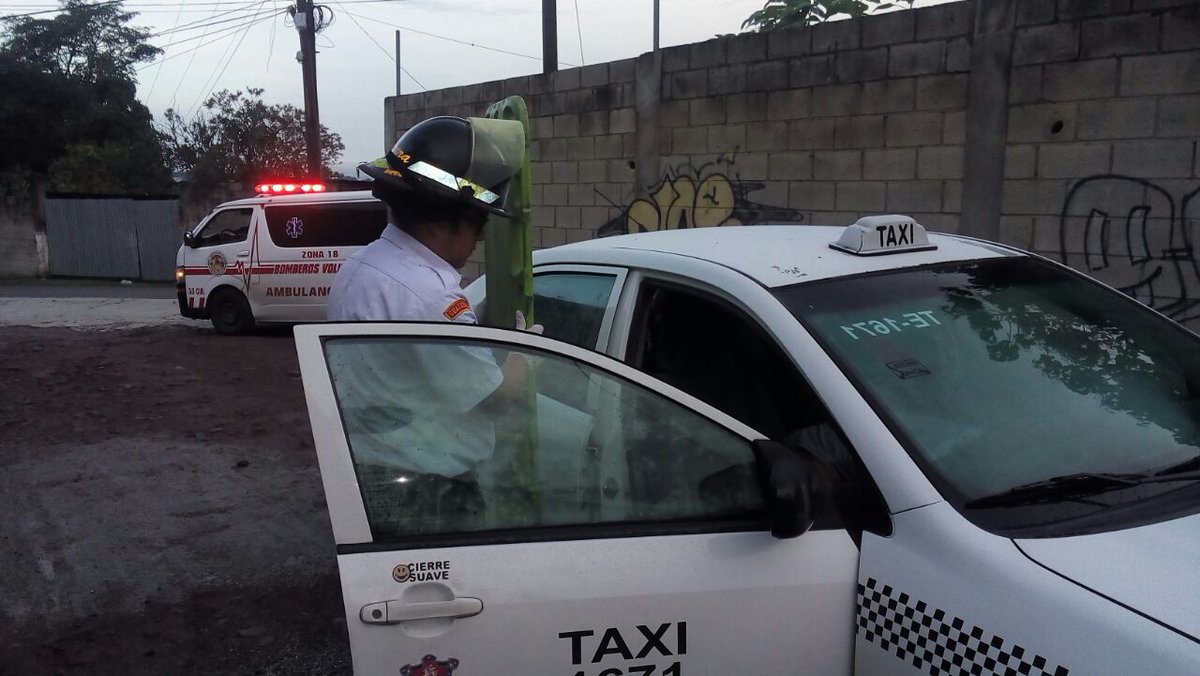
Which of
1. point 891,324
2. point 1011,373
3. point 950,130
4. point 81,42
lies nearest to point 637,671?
point 891,324

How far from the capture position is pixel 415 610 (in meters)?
1.69

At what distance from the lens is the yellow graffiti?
9.05 m

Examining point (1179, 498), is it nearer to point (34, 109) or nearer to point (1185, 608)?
point (1185, 608)

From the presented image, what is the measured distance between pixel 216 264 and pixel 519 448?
12.0 m

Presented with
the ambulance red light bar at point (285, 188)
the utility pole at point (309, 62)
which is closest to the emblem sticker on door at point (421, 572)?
the ambulance red light bar at point (285, 188)

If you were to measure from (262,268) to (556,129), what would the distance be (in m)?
4.60

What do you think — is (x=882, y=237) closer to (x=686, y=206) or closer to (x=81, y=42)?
(x=686, y=206)

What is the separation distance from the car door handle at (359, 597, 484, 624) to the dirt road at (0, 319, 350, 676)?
2.04 m

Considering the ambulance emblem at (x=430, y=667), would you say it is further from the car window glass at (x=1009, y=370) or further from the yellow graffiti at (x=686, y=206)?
the yellow graffiti at (x=686, y=206)

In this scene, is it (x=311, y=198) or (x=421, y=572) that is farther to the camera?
(x=311, y=198)

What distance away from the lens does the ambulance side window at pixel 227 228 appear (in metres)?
12.6

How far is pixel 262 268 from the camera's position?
1237 cm

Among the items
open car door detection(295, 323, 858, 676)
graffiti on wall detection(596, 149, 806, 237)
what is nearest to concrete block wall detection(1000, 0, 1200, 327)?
graffiti on wall detection(596, 149, 806, 237)

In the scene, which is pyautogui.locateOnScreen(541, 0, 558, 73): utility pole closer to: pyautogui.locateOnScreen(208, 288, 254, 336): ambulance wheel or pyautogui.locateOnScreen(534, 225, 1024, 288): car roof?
pyautogui.locateOnScreen(208, 288, 254, 336): ambulance wheel
